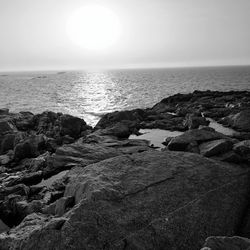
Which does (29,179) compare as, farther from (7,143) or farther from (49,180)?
(7,143)

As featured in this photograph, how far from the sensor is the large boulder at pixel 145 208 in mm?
6992

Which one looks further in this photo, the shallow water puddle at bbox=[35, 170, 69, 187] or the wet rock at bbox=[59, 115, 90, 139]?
the wet rock at bbox=[59, 115, 90, 139]

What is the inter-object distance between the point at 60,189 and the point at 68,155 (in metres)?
4.97

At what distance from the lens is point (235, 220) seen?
8.34m

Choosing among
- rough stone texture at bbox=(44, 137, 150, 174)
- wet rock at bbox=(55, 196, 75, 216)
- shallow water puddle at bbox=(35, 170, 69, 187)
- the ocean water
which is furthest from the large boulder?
the ocean water

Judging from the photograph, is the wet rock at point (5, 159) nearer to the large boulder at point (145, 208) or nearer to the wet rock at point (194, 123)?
the large boulder at point (145, 208)

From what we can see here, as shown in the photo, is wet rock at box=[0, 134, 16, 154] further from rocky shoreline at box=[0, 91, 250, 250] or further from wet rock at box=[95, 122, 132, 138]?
wet rock at box=[95, 122, 132, 138]

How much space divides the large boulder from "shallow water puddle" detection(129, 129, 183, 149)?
963 cm

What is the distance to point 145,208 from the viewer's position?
809 centimetres

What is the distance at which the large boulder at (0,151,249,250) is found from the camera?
275 inches

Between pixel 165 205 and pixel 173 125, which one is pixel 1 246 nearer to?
pixel 165 205

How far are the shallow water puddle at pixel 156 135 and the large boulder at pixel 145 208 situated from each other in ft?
31.6

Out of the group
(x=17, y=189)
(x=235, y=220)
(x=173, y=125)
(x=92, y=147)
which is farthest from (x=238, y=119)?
(x=17, y=189)

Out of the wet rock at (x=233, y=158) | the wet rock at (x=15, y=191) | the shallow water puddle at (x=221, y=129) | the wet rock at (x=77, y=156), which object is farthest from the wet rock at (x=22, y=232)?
the shallow water puddle at (x=221, y=129)
